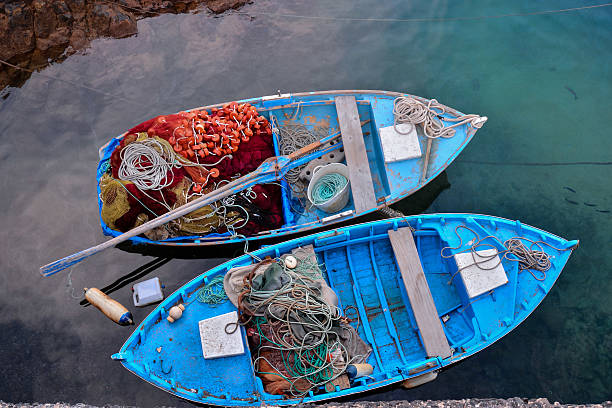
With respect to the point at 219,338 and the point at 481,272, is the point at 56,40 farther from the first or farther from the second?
the point at 481,272

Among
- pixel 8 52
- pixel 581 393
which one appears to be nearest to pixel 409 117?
pixel 581 393

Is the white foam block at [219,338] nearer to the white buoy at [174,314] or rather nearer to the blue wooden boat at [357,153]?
the white buoy at [174,314]

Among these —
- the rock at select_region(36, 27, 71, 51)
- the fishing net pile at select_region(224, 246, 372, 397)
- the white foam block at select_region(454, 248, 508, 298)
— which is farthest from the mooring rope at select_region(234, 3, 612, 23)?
the fishing net pile at select_region(224, 246, 372, 397)

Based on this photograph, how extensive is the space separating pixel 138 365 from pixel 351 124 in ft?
17.6

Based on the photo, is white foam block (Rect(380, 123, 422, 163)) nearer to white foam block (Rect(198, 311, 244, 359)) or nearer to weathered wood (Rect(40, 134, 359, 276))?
weathered wood (Rect(40, 134, 359, 276))

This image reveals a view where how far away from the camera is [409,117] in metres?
7.70

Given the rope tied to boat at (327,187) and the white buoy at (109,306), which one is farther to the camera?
the rope tied to boat at (327,187)

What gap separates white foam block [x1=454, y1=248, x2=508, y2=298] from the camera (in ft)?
21.0

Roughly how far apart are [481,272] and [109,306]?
249 inches

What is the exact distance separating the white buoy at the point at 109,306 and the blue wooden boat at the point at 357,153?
112cm

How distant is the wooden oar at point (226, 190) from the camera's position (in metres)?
7.19

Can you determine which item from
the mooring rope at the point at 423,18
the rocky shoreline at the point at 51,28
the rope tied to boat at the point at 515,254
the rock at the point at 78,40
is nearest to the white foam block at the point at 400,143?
the rope tied to boat at the point at 515,254

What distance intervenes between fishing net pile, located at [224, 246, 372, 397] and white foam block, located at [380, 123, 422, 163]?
2.76 meters

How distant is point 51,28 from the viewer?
34.7ft
